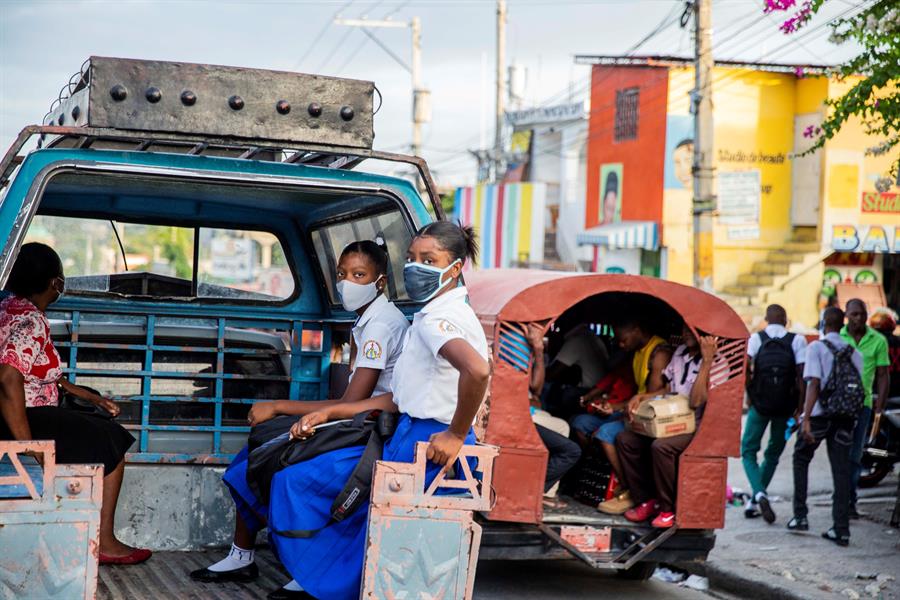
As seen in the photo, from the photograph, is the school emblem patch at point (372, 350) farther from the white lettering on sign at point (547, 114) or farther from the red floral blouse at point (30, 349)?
the white lettering on sign at point (547, 114)

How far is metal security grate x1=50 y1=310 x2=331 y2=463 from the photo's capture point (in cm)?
599

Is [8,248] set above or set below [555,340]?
above

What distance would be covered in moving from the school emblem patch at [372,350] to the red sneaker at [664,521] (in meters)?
2.81

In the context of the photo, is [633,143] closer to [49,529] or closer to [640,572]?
[640,572]

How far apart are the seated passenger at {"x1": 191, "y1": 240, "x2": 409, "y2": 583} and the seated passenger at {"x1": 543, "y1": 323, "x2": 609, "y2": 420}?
3667mm

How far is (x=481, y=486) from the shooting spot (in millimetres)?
4000

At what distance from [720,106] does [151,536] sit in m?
21.4

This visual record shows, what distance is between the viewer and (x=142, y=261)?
6691 millimetres

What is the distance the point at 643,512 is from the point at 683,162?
1965 cm

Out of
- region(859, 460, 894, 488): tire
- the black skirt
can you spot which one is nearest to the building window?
region(859, 460, 894, 488): tire


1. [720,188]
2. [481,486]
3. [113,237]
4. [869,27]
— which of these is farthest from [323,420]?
[720,188]

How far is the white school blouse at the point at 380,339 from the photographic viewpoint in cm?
484

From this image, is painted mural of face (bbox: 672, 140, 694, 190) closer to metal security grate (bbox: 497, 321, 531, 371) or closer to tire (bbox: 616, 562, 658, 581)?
tire (bbox: 616, 562, 658, 581)

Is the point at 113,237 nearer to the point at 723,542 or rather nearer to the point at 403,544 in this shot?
the point at 403,544
